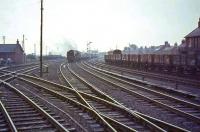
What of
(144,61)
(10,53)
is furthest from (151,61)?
(10,53)

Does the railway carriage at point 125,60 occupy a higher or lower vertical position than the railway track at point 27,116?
higher

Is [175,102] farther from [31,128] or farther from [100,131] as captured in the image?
[31,128]

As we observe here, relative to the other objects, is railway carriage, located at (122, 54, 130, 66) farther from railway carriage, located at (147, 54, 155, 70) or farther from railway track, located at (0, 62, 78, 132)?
railway track, located at (0, 62, 78, 132)

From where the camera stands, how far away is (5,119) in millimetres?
10148

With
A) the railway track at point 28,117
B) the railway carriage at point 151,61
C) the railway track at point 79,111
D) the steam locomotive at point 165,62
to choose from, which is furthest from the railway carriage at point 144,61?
the railway track at point 28,117

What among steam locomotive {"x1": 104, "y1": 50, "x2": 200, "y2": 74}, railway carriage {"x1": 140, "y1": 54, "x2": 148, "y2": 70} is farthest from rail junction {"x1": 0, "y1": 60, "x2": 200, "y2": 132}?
railway carriage {"x1": 140, "y1": 54, "x2": 148, "y2": 70}

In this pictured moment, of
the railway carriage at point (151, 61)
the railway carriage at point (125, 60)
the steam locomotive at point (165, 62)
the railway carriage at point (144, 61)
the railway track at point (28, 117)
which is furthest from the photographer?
the railway carriage at point (125, 60)

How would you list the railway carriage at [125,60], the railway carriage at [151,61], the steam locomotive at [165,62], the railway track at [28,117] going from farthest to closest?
the railway carriage at [125,60] → the railway carriage at [151,61] → the steam locomotive at [165,62] → the railway track at [28,117]

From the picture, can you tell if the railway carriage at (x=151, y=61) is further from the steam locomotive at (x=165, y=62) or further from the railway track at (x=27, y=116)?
the railway track at (x=27, y=116)

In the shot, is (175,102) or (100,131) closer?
(100,131)

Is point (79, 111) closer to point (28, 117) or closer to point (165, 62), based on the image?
point (28, 117)

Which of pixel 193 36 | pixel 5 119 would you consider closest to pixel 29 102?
pixel 5 119

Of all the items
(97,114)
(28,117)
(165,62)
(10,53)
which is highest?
(10,53)

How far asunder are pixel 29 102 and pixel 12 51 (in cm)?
5213
